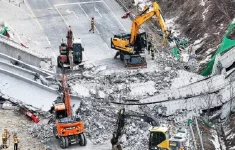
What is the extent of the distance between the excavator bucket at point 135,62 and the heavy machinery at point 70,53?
3.65 meters

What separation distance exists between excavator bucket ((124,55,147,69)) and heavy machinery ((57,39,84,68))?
144 inches

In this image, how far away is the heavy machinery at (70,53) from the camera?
174ft

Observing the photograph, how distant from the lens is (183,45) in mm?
57875

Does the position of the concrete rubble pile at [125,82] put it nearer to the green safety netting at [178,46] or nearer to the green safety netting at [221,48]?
the green safety netting at [221,48]

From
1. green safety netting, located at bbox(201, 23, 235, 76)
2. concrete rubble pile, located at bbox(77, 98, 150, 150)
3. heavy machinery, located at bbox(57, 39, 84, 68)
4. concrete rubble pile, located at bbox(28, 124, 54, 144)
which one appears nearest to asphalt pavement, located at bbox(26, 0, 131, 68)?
heavy machinery, located at bbox(57, 39, 84, 68)

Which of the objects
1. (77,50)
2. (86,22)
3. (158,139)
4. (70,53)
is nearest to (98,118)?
(158,139)

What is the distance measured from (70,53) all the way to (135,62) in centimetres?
511

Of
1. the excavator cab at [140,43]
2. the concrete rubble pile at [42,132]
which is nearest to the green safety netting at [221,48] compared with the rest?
the excavator cab at [140,43]

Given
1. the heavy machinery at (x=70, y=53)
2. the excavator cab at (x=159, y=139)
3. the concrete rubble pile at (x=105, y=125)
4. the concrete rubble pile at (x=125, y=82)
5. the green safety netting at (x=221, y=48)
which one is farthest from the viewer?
the heavy machinery at (x=70, y=53)

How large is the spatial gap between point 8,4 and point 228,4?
21244 millimetres

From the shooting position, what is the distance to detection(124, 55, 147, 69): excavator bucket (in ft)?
176

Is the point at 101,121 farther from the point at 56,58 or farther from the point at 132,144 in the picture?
the point at 56,58

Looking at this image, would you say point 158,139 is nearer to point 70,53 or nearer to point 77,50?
point 70,53

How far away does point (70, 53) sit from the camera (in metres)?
52.8
